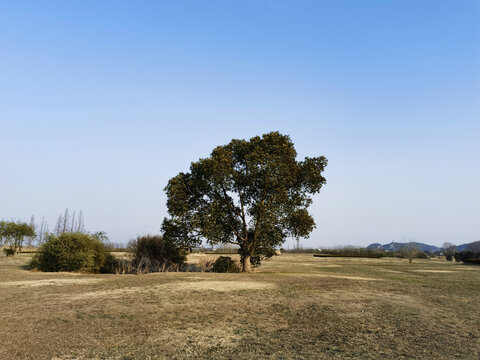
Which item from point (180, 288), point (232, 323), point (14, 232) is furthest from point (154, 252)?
point (14, 232)

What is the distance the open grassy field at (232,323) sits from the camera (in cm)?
674

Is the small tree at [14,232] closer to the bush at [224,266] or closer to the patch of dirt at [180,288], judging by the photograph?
the bush at [224,266]

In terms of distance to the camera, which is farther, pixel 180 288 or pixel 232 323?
pixel 180 288

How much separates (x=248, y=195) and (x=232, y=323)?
54.0 ft

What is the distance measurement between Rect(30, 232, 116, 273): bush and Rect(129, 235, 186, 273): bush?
10.5 feet

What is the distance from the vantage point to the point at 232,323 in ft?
29.2

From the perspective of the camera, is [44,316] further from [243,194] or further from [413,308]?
[243,194]

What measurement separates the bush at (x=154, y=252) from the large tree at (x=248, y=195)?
3.51m

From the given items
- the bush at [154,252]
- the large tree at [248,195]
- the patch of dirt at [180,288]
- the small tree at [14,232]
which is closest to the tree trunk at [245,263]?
the large tree at [248,195]

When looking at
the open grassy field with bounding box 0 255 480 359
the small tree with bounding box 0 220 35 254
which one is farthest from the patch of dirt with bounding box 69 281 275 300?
the small tree with bounding box 0 220 35 254

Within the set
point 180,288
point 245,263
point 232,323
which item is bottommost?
point 232,323

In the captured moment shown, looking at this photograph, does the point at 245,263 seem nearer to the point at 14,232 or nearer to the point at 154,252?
the point at 154,252

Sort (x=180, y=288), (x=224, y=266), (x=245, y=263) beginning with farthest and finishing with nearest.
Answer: (x=224, y=266) → (x=245, y=263) → (x=180, y=288)

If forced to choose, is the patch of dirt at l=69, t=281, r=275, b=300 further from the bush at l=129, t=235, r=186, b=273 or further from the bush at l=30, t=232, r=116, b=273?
the bush at l=129, t=235, r=186, b=273
